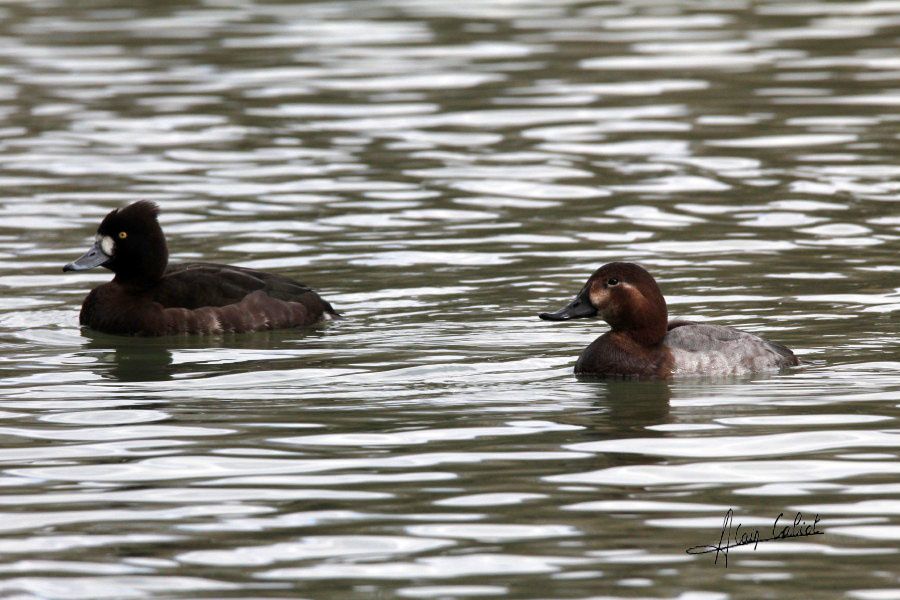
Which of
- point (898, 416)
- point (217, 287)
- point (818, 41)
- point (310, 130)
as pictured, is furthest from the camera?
point (818, 41)

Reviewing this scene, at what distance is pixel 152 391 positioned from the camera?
10664mm

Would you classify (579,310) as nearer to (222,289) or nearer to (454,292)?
(454,292)

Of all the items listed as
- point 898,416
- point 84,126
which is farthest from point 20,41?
point 898,416

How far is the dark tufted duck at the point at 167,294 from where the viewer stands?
1274cm

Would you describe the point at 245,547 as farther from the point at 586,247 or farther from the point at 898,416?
the point at 586,247

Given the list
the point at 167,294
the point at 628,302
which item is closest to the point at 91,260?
the point at 167,294

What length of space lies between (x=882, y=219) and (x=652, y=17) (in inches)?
464

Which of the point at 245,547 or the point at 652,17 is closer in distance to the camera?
the point at 245,547

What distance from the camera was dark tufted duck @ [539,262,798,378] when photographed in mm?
10680

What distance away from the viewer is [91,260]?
1315 cm

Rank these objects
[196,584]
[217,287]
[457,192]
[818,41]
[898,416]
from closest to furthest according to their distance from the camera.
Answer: [196,584]
[898,416]
[217,287]
[457,192]
[818,41]
